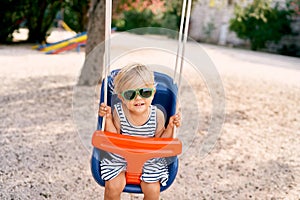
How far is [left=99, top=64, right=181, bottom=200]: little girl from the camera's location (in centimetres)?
192

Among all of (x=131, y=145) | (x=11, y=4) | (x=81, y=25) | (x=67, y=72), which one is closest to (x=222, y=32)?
(x=81, y=25)

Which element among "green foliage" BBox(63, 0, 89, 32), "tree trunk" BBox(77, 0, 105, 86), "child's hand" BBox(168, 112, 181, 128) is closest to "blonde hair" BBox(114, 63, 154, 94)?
"child's hand" BBox(168, 112, 181, 128)

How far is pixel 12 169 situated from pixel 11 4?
324 inches

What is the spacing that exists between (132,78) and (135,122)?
10.1 inches

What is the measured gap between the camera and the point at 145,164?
78.5 inches

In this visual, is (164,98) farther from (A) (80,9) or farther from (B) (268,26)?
(B) (268,26)

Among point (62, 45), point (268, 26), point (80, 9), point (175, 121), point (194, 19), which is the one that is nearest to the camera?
point (175, 121)

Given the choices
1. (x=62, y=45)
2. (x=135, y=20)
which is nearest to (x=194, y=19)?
(x=135, y=20)

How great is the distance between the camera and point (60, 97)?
A: 5605mm

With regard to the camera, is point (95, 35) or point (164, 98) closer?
point (164, 98)

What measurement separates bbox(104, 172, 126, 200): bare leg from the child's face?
363mm

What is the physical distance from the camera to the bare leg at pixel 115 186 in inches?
77.6

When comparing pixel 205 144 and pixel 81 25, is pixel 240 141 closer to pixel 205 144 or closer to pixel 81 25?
pixel 205 144

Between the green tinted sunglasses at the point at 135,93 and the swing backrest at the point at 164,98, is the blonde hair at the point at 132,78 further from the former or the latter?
the swing backrest at the point at 164,98
